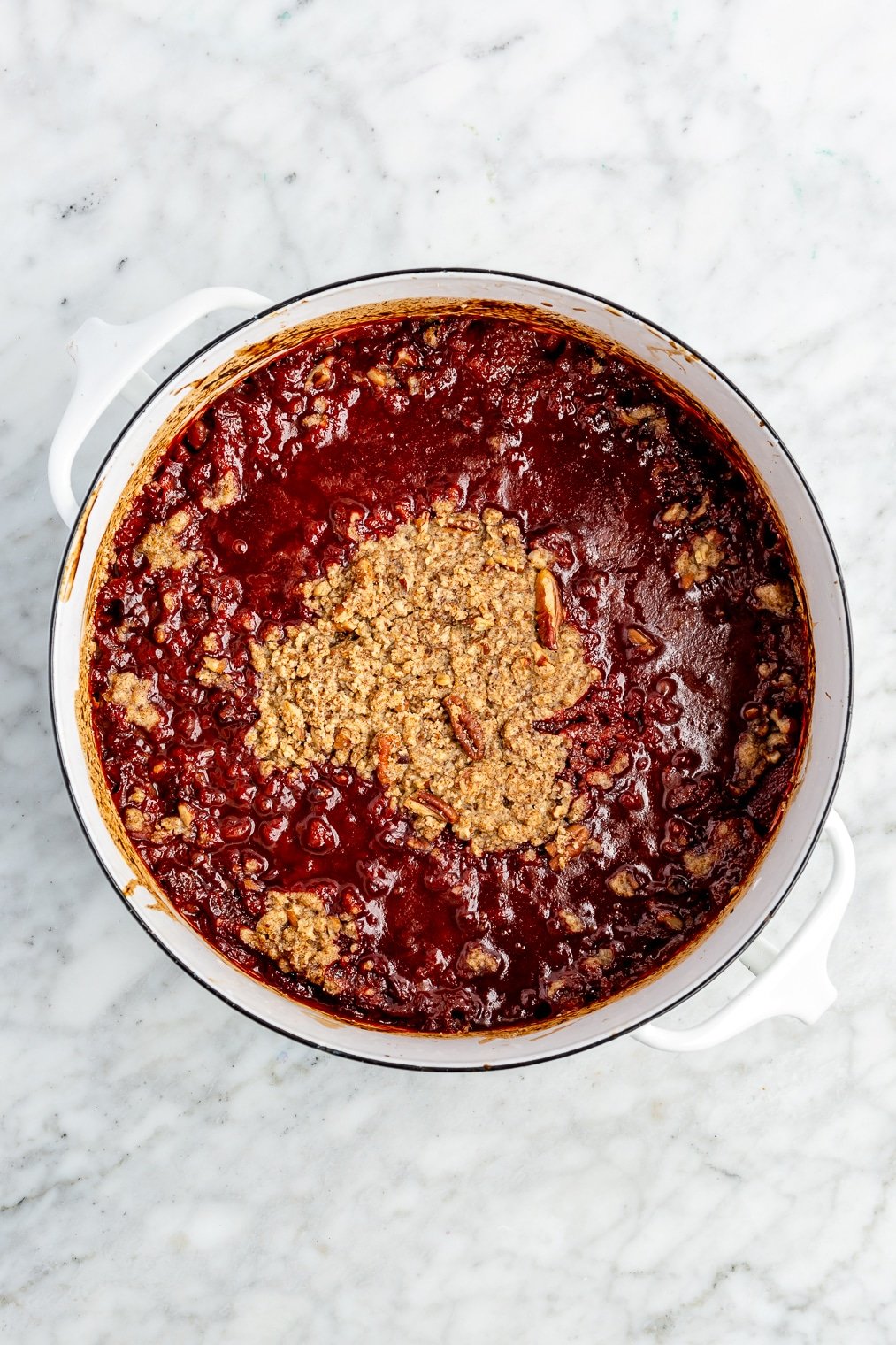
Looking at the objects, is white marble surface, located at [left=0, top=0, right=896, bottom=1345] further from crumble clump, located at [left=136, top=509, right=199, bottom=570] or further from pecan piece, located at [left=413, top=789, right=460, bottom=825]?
pecan piece, located at [left=413, top=789, right=460, bottom=825]

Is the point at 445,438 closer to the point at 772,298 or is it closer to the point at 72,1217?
the point at 772,298

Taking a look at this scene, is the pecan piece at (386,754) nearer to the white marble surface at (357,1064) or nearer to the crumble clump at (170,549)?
the crumble clump at (170,549)

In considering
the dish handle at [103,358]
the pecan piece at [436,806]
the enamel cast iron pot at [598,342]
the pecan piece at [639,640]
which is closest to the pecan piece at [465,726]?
the pecan piece at [436,806]

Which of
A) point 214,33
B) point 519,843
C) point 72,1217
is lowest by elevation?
point 72,1217

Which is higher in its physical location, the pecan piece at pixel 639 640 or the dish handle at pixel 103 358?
the dish handle at pixel 103 358

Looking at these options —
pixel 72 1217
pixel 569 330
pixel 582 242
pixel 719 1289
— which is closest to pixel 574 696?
pixel 569 330
